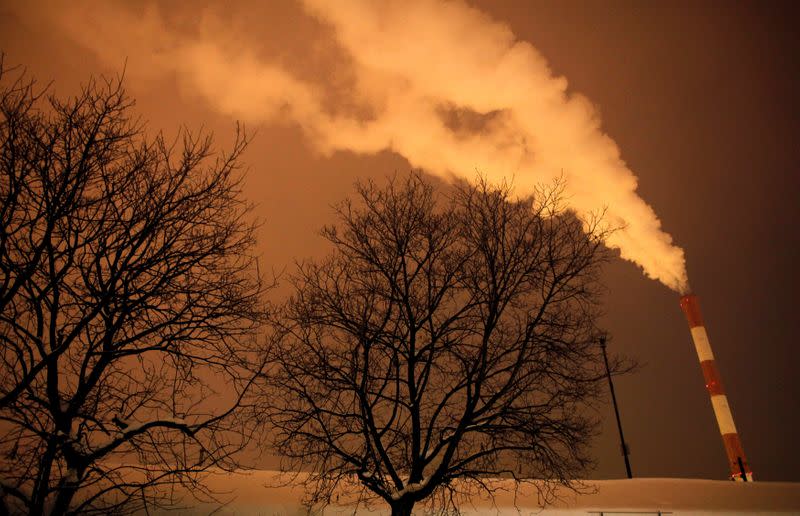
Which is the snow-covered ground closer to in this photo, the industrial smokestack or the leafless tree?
the leafless tree

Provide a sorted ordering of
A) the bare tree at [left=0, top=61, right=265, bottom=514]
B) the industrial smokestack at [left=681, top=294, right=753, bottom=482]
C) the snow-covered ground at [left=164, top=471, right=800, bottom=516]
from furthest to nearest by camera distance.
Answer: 1. the industrial smokestack at [left=681, top=294, right=753, bottom=482]
2. the snow-covered ground at [left=164, top=471, right=800, bottom=516]
3. the bare tree at [left=0, top=61, right=265, bottom=514]

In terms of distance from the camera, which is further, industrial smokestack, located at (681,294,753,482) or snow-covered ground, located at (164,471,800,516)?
industrial smokestack, located at (681,294,753,482)

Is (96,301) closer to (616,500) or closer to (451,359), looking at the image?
(451,359)

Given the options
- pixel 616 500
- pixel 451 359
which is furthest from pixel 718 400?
pixel 451 359

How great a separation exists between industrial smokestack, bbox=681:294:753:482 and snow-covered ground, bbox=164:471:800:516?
22911mm

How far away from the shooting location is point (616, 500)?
14445mm

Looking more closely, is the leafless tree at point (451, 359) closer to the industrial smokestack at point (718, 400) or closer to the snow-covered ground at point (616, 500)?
the snow-covered ground at point (616, 500)

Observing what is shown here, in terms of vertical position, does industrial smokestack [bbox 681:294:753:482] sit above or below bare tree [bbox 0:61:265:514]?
above

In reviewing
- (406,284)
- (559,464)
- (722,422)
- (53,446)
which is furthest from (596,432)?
(722,422)

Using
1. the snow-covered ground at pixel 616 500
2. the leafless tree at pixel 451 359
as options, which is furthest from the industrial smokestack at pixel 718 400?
the leafless tree at pixel 451 359

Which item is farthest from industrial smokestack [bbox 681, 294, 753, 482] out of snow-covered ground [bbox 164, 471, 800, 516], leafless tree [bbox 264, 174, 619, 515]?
leafless tree [bbox 264, 174, 619, 515]

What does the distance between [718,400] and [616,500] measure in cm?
2823

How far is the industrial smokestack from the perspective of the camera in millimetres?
36500

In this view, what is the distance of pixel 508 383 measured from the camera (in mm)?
9219
